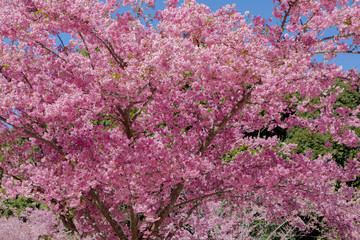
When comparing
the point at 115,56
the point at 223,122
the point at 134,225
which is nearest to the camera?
the point at 115,56

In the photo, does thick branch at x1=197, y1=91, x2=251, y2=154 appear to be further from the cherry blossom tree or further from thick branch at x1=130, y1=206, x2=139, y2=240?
thick branch at x1=130, y1=206, x2=139, y2=240

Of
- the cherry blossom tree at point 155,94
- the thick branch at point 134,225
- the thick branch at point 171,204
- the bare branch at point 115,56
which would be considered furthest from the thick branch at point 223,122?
the bare branch at point 115,56

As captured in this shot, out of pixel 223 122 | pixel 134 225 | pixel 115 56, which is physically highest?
pixel 115 56

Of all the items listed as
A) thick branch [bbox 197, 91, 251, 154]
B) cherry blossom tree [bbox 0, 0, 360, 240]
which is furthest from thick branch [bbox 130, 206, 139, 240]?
thick branch [bbox 197, 91, 251, 154]

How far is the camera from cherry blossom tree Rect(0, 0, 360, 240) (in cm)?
438

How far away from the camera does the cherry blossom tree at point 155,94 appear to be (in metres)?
4.38

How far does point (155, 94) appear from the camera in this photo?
4.49 meters

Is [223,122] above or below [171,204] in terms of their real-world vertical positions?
above

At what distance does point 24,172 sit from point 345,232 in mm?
7304

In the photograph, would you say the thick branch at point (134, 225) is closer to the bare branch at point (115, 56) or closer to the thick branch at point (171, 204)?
the thick branch at point (171, 204)

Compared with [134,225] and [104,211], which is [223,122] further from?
[104,211]

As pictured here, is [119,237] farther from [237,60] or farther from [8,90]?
[237,60]

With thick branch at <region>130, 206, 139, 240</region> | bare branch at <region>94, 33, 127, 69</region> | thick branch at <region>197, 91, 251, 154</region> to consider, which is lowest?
thick branch at <region>130, 206, 139, 240</region>

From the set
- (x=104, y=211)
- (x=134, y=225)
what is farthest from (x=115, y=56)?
(x=134, y=225)
